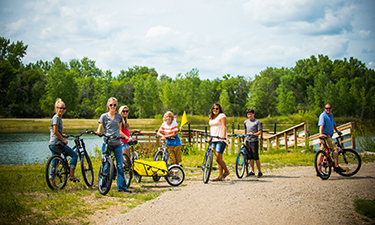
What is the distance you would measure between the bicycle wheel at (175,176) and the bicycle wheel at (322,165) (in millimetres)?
3312

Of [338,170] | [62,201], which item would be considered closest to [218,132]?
[338,170]

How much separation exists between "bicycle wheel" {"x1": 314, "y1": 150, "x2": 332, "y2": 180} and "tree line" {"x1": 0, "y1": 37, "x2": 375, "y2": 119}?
46653mm

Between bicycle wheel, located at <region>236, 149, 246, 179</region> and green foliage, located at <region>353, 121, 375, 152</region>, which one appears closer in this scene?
bicycle wheel, located at <region>236, 149, 246, 179</region>

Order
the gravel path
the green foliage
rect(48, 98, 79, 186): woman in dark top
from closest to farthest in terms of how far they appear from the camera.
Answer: the gravel path < rect(48, 98, 79, 186): woman in dark top < the green foliage

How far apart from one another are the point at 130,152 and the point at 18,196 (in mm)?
2472

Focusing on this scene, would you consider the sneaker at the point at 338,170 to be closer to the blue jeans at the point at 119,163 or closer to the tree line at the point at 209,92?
the blue jeans at the point at 119,163

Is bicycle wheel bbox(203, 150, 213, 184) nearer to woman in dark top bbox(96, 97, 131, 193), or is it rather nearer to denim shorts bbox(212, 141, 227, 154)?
denim shorts bbox(212, 141, 227, 154)

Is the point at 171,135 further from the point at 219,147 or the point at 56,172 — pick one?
the point at 56,172

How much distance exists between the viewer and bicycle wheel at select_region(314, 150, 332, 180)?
6883mm

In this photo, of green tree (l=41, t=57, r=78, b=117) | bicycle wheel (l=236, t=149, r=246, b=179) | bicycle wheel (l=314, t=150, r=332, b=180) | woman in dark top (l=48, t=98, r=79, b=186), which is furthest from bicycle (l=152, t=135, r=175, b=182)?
green tree (l=41, t=57, r=78, b=117)

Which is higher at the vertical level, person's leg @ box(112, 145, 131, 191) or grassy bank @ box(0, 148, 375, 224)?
person's leg @ box(112, 145, 131, 191)

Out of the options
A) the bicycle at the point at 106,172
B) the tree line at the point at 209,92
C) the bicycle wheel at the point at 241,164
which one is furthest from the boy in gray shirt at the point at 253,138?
the tree line at the point at 209,92

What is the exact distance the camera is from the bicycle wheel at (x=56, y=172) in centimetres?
543

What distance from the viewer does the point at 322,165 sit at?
6.98 meters
